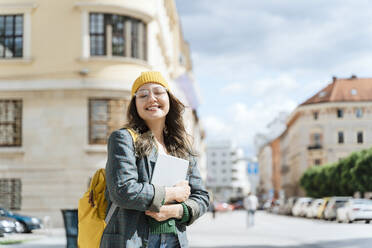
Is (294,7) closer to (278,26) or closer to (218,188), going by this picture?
(278,26)

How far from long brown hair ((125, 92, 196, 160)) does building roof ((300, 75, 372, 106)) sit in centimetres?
386

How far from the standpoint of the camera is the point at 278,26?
9.76m

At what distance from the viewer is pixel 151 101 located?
333 centimetres

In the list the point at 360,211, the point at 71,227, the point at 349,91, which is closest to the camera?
the point at 360,211

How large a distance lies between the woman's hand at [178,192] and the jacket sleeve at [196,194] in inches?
2.0

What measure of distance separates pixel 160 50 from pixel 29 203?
11174 millimetres

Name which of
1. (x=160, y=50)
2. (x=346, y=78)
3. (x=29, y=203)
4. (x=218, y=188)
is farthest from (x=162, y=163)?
(x=218, y=188)

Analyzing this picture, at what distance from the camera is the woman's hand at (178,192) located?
3.14 m

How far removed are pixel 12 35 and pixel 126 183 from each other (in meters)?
21.5

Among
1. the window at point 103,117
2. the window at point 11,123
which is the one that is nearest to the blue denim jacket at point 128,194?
the window at point 11,123

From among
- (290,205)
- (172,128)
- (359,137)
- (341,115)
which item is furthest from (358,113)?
(290,205)

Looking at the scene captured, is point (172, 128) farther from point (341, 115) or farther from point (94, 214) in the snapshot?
point (341, 115)

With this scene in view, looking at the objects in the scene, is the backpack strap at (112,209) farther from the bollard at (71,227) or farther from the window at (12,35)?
the window at (12,35)

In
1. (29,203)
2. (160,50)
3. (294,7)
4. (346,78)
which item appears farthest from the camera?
(160,50)
